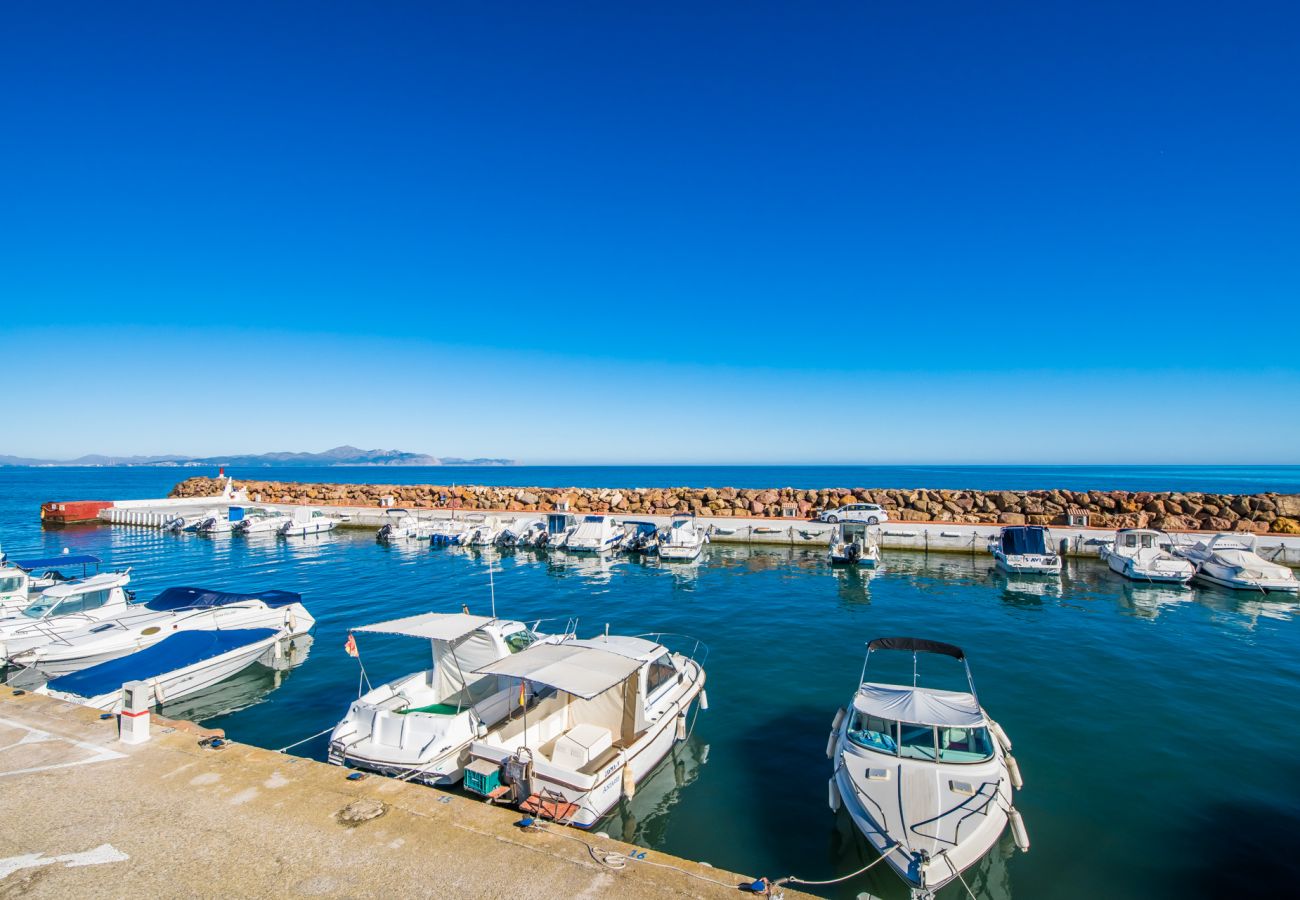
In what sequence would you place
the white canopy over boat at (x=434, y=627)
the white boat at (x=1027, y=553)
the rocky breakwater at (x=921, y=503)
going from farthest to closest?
the rocky breakwater at (x=921, y=503) < the white boat at (x=1027, y=553) < the white canopy over boat at (x=434, y=627)

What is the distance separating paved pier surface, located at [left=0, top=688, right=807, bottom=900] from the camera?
662 centimetres

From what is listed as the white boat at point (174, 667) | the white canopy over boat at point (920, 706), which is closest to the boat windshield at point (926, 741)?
the white canopy over boat at point (920, 706)

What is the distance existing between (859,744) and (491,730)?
6.90 meters

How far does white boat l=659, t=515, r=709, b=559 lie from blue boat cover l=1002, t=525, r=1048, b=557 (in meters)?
17.2

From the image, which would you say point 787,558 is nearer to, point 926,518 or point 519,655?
point 926,518

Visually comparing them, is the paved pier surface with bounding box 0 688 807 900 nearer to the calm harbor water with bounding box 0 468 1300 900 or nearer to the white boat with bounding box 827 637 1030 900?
the white boat with bounding box 827 637 1030 900

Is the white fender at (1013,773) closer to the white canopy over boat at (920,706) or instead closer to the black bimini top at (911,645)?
the white canopy over boat at (920,706)

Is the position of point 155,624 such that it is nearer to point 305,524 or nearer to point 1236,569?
point 305,524

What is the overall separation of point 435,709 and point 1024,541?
32.7 m

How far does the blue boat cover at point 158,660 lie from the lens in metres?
14.0

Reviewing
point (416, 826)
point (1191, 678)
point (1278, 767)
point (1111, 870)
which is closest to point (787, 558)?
point (1191, 678)

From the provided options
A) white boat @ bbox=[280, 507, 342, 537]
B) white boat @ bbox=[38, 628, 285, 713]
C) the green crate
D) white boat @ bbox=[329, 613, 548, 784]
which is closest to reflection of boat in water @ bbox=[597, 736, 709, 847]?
the green crate

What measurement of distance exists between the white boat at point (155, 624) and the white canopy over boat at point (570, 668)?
42.4 ft

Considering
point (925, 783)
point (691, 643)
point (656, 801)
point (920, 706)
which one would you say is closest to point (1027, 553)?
point (691, 643)
